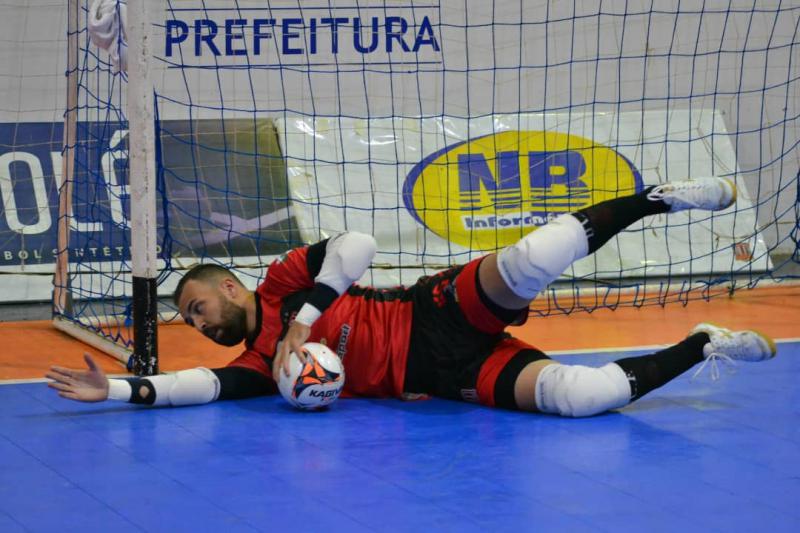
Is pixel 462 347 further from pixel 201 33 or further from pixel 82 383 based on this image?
pixel 201 33

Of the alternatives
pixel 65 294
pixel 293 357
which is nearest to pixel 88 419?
pixel 293 357

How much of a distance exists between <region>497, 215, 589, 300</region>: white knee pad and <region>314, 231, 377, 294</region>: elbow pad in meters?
0.53

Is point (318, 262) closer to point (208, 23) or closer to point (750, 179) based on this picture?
point (208, 23)

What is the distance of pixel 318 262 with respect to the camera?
4.27 meters

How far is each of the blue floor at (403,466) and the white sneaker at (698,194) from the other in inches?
31.9

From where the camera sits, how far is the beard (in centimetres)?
426

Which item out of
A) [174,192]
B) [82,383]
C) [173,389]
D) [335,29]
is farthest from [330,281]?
[335,29]

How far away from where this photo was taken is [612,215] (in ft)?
13.1

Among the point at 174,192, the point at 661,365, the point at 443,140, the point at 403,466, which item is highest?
the point at 443,140

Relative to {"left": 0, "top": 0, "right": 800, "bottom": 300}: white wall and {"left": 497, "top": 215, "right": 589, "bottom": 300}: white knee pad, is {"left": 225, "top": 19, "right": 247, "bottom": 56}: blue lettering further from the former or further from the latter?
{"left": 497, "top": 215, "right": 589, "bottom": 300}: white knee pad

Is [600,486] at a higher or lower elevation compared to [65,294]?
lower

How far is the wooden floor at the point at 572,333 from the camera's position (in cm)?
535

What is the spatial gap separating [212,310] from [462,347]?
99cm

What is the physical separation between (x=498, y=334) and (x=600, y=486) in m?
1.12
